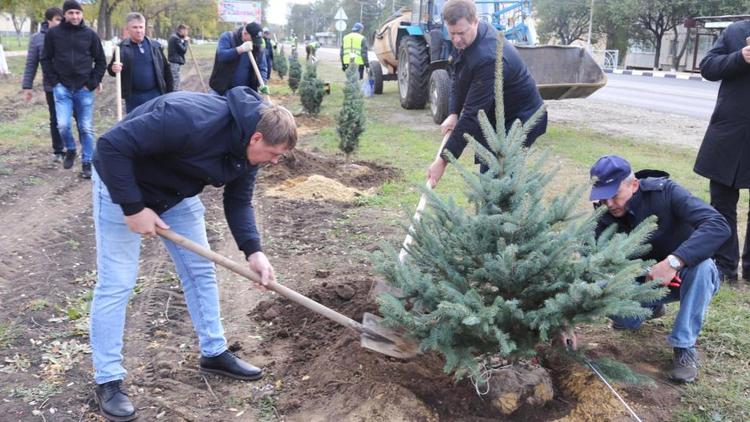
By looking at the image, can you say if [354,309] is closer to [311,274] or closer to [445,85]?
[311,274]

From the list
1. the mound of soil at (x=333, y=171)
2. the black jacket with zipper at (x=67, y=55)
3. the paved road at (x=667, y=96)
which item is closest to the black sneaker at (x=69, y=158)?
the black jacket with zipper at (x=67, y=55)

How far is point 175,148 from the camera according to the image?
2670 millimetres

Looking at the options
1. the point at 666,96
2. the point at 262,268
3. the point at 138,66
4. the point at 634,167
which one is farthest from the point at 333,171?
the point at 666,96

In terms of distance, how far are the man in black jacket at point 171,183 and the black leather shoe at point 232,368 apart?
0.94 ft

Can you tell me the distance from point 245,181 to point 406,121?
10117mm

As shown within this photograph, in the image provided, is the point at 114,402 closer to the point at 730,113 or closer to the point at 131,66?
the point at 730,113

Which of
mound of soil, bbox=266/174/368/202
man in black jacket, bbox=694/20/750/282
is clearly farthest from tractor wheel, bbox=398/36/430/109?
man in black jacket, bbox=694/20/750/282

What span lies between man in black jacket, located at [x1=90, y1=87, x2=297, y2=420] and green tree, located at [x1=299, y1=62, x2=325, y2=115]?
9.78 meters

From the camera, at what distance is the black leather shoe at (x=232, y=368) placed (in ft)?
11.1

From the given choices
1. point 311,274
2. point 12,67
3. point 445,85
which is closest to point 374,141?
point 445,85

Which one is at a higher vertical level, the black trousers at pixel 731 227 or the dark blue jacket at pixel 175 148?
the dark blue jacket at pixel 175 148

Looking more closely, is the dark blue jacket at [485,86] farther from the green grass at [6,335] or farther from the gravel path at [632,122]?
the gravel path at [632,122]

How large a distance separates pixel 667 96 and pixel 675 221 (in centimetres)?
1617

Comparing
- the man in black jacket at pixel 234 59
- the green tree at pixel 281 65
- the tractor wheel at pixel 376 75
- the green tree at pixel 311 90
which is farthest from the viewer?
the green tree at pixel 281 65
